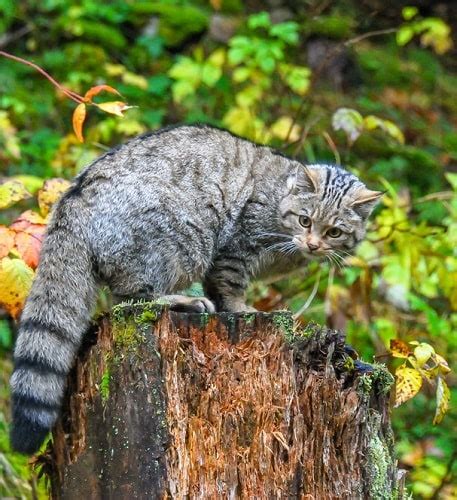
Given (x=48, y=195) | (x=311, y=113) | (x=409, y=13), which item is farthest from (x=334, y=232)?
(x=409, y=13)

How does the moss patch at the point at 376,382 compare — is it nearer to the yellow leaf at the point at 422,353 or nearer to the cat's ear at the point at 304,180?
the yellow leaf at the point at 422,353

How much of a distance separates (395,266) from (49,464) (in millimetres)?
2777

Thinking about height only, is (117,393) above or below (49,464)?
above

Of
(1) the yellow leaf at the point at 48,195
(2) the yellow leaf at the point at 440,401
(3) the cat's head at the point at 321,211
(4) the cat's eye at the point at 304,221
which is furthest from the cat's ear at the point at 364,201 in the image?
(1) the yellow leaf at the point at 48,195

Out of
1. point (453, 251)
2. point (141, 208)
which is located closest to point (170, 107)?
point (453, 251)

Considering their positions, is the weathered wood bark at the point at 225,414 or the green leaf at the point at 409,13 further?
the green leaf at the point at 409,13

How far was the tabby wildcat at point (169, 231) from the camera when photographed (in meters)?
3.82

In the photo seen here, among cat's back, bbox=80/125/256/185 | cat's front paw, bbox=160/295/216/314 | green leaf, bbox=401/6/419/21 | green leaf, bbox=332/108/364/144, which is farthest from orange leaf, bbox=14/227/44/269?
green leaf, bbox=401/6/419/21

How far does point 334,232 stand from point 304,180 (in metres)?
0.32

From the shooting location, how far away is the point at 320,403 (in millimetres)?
3689

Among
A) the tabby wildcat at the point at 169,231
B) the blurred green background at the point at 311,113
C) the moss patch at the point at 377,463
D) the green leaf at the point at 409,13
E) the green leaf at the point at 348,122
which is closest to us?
the moss patch at the point at 377,463

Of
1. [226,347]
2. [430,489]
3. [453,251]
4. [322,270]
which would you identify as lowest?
A: [430,489]

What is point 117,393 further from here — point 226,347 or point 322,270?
point 322,270

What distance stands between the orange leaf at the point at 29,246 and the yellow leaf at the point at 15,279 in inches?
3.8
